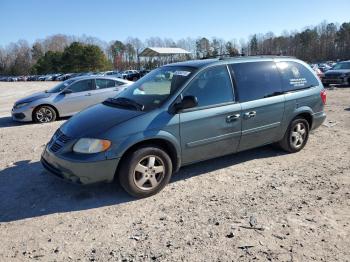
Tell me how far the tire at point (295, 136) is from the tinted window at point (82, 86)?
290 inches

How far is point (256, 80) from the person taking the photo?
5742 millimetres

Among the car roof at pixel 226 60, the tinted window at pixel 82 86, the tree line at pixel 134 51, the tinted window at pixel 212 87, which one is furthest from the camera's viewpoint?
the tree line at pixel 134 51

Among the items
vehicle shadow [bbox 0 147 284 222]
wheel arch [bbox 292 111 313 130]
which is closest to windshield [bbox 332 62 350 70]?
wheel arch [bbox 292 111 313 130]

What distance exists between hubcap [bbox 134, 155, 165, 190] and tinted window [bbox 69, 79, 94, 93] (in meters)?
7.60

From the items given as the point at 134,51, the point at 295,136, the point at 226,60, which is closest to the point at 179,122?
the point at 226,60

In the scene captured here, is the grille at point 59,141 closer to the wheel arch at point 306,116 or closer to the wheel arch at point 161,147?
the wheel arch at point 161,147

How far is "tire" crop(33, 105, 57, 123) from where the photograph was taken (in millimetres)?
10992

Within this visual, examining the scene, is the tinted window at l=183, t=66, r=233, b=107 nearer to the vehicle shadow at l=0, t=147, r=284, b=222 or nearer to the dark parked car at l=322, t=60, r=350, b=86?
the vehicle shadow at l=0, t=147, r=284, b=222

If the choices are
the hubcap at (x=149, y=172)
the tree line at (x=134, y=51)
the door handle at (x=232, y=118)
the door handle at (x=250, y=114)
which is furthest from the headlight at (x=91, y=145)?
the tree line at (x=134, y=51)

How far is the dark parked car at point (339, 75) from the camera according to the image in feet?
67.2

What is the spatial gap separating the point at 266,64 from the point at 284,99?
67 centimetres

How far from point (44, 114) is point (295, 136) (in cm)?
786

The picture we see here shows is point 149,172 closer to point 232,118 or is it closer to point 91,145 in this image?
point 91,145

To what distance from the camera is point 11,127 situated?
1041cm
